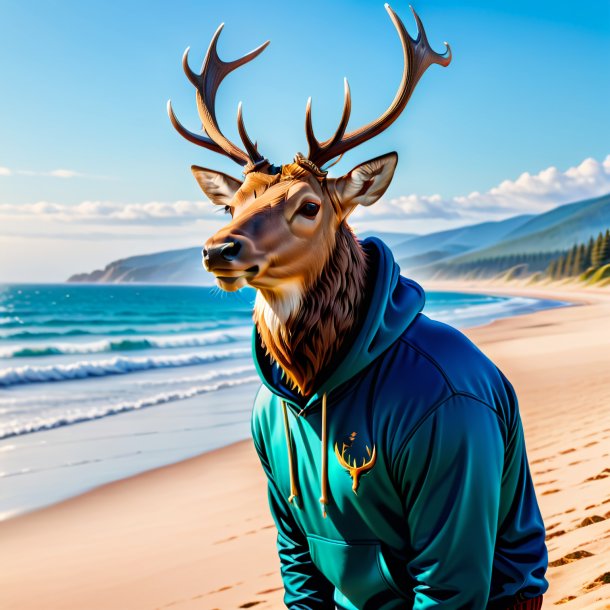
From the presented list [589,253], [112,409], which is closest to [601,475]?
[112,409]

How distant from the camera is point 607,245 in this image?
176 feet

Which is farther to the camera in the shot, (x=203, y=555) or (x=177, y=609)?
(x=203, y=555)

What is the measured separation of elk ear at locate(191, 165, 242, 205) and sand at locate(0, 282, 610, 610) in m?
Answer: 2.08

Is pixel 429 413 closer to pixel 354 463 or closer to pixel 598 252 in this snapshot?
pixel 354 463

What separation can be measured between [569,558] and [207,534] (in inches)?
105

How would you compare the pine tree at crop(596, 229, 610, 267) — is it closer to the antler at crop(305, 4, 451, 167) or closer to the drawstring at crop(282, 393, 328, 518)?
the antler at crop(305, 4, 451, 167)

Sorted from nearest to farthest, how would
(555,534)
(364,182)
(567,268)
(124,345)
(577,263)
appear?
(364,182) < (555,534) < (124,345) < (577,263) < (567,268)

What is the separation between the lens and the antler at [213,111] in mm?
2088

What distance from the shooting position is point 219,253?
1.79m

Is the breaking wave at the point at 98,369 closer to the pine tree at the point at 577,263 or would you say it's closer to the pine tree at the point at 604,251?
the pine tree at the point at 604,251

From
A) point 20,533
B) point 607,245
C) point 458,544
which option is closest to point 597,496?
point 458,544

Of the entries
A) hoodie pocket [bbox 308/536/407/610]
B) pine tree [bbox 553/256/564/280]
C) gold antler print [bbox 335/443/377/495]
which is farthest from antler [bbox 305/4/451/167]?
pine tree [bbox 553/256/564/280]

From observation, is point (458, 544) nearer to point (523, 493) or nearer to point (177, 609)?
point (523, 493)

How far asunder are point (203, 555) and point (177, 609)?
2.58 ft
